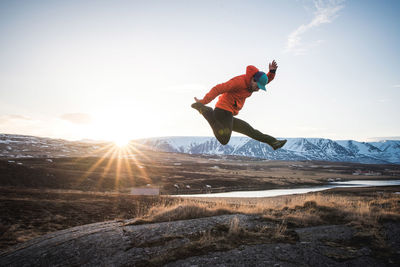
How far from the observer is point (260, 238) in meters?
5.38

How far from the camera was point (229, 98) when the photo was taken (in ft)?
17.2

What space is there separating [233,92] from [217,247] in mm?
3465

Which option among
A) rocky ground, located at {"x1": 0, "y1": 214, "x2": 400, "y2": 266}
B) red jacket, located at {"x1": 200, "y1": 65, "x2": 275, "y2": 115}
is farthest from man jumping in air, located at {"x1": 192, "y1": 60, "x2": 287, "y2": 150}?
rocky ground, located at {"x1": 0, "y1": 214, "x2": 400, "y2": 266}

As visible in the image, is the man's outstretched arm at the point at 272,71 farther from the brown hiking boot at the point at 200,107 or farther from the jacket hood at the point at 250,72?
the brown hiking boot at the point at 200,107

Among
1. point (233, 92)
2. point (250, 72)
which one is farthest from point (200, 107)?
point (250, 72)

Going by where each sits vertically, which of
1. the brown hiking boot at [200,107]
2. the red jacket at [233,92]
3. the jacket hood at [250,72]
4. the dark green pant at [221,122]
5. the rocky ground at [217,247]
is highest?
the jacket hood at [250,72]

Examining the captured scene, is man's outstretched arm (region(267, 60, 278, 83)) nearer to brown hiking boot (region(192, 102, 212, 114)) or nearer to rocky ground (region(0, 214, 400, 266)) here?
brown hiking boot (region(192, 102, 212, 114))

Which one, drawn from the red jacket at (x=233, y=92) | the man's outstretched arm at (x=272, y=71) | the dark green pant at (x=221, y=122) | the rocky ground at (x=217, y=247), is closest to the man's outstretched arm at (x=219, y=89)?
the red jacket at (x=233, y=92)

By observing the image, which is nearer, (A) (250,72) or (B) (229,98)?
(A) (250,72)

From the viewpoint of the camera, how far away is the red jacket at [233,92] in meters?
5.04

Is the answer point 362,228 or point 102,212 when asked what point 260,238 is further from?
point 102,212

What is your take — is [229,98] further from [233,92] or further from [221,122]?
[221,122]

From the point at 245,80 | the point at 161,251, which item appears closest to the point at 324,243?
the point at 161,251

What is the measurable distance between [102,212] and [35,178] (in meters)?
29.5
